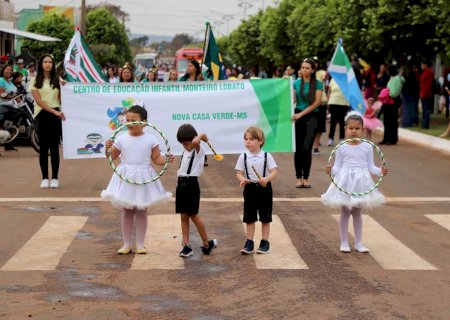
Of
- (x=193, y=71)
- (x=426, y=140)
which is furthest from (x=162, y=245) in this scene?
(x=426, y=140)

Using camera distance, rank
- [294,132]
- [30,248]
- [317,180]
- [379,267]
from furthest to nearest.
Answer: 1. [317,180]
2. [294,132]
3. [30,248]
4. [379,267]

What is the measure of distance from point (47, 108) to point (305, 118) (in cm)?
369

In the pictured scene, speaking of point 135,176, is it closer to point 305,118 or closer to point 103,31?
point 305,118

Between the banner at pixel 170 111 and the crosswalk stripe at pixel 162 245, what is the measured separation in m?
1.55

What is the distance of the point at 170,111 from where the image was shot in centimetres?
1316

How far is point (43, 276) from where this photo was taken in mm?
8594

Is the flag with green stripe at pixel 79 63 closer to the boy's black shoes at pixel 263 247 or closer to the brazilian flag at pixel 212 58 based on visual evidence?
the brazilian flag at pixel 212 58

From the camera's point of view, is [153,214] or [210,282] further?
[153,214]

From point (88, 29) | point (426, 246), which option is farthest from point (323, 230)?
point (88, 29)

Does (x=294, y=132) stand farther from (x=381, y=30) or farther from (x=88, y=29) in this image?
(x=88, y=29)

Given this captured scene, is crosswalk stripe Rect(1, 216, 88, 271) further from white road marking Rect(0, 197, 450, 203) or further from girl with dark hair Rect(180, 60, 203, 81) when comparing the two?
girl with dark hair Rect(180, 60, 203, 81)

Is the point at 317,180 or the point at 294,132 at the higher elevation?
the point at 294,132

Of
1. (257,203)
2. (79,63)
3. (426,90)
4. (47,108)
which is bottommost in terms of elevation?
(257,203)

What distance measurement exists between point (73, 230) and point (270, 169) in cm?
254
